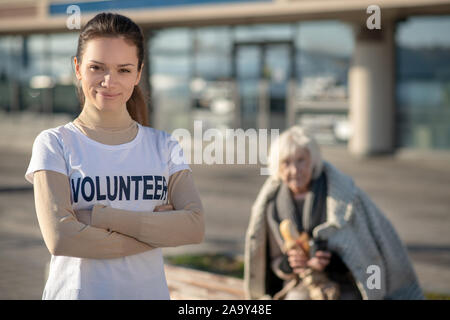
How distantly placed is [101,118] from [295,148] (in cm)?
181

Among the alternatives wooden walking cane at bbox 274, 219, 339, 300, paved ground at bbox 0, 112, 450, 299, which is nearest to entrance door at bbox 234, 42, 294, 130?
paved ground at bbox 0, 112, 450, 299

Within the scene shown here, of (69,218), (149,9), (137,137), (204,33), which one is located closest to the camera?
(69,218)

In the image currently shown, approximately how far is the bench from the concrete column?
10.9 m

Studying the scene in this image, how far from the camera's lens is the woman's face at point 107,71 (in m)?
1.96

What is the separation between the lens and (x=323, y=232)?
359cm

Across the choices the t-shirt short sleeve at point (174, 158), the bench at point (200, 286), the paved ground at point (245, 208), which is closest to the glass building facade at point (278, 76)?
the paved ground at point (245, 208)

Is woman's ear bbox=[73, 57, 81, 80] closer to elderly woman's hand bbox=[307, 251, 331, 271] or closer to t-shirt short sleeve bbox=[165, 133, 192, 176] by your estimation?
t-shirt short sleeve bbox=[165, 133, 192, 176]

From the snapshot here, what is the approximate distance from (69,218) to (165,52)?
660 inches

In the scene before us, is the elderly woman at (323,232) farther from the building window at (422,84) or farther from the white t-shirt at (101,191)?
the building window at (422,84)

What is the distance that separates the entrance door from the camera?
662 inches

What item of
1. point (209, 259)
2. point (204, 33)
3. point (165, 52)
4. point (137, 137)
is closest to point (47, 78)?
point (165, 52)

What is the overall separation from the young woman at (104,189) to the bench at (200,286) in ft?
6.86

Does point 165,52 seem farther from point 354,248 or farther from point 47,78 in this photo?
point 354,248

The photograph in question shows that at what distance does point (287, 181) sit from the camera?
12.2ft
